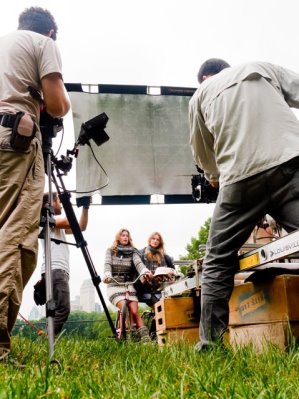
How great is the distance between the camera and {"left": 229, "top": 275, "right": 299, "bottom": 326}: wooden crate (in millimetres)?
2145

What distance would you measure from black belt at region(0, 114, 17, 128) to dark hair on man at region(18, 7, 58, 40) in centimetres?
58

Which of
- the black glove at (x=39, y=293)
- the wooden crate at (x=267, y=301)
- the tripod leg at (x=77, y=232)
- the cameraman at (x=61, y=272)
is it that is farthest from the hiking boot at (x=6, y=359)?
the cameraman at (x=61, y=272)

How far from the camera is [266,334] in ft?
7.17

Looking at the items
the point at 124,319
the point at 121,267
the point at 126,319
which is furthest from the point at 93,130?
the point at 121,267

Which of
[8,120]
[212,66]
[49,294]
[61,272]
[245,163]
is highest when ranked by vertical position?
[212,66]

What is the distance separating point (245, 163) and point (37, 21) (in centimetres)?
124

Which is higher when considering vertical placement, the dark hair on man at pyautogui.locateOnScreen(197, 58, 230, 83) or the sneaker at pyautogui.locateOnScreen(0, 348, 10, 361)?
the dark hair on man at pyautogui.locateOnScreen(197, 58, 230, 83)

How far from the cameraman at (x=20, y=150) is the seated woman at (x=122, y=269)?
10.4ft

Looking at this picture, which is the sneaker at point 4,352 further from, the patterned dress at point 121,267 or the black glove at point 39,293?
the patterned dress at point 121,267

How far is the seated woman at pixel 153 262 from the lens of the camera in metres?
5.42

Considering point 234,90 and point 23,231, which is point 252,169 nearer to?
point 234,90

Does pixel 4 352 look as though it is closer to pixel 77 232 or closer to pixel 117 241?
pixel 77 232

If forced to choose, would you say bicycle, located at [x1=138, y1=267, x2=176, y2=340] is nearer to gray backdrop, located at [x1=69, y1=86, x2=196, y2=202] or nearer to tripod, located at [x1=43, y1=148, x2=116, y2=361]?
gray backdrop, located at [x1=69, y1=86, x2=196, y2=202]

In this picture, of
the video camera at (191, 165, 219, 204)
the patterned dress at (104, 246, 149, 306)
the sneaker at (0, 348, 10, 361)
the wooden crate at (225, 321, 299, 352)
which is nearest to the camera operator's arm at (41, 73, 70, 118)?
the sneaker at (0, 348, 10, 361)
